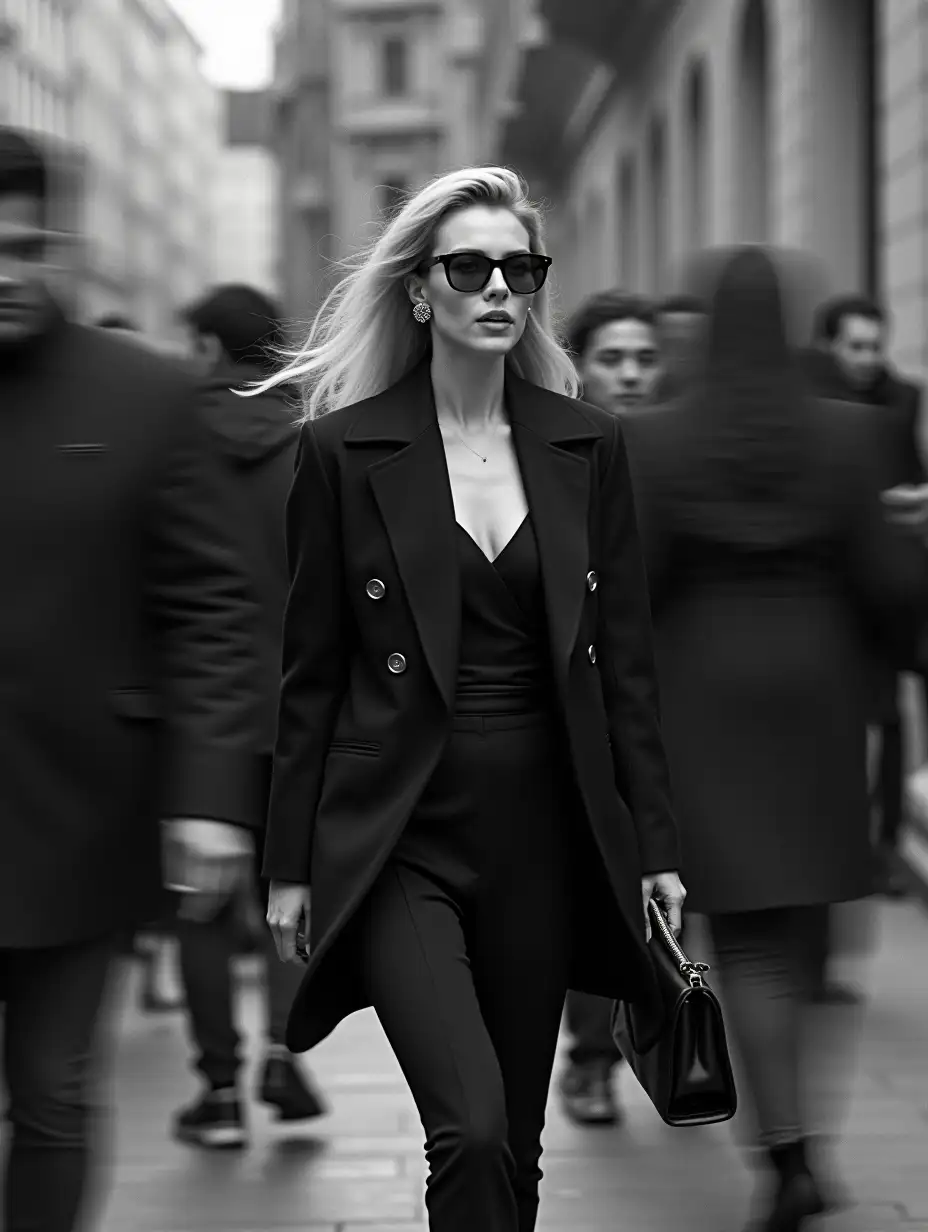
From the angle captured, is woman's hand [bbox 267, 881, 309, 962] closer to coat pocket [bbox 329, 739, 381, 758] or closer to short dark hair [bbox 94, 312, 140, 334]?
coat pocket [bbox 329, 739, 381, 758]

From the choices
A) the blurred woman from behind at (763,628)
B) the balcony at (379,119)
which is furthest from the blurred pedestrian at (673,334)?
the balcony at (379,119)

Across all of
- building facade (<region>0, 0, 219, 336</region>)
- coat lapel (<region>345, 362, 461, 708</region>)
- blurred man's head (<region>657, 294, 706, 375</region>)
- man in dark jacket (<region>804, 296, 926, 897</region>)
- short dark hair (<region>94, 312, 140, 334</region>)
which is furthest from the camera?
building facade (<region>0, 0, 219, 336</region>)

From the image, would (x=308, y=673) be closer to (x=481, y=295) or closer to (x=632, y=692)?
(x=632, y=692)

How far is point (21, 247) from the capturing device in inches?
133

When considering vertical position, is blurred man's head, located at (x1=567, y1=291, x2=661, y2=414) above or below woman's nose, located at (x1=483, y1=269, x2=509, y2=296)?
below

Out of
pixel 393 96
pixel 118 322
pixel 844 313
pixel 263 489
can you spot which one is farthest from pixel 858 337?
pixel 393 96

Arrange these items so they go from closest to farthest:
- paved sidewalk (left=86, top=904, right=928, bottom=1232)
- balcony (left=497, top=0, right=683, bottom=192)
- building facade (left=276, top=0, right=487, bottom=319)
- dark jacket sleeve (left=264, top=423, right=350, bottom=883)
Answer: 1. dark jacket sleeve (left=264, top=423, right=350, bottom=883)
2. paved sidewalk (left=86, top=904, right=928, bottom=1232)
3. balcony (left=497, top=0, right=683, bottom=192)
4. building facade (left=276, top=0, right=487, bottom=319)

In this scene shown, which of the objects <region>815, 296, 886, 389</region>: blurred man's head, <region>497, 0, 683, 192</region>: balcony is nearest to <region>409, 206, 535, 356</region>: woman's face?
<region>815, 296, 886, 389</region>: blurred man's head

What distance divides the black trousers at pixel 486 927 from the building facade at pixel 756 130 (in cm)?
797

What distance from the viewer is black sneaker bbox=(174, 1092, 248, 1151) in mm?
Answer: 5199

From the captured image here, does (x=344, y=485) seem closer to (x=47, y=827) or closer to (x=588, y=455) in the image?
(x=588, y=455)

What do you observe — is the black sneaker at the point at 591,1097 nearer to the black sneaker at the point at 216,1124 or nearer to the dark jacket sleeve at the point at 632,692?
the black sneaker at the point at 216,1124

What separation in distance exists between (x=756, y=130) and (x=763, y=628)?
46.1 feet

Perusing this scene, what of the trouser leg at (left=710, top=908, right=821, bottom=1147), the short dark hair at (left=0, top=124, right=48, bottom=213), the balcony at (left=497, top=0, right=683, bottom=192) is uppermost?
the balcony at (left=497, top=0, right=683, bottom=192)
